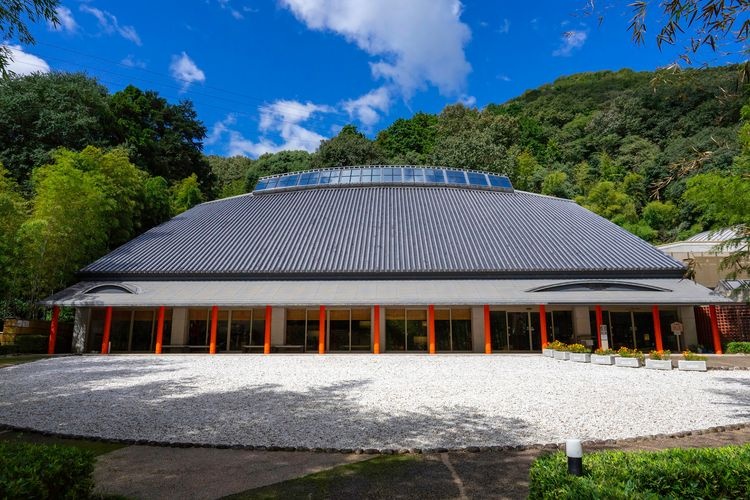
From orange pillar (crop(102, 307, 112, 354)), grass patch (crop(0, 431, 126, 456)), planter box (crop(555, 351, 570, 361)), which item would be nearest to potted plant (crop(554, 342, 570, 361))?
planter box (crop(555, 351, 570, 361))

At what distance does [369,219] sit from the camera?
84.8 feet

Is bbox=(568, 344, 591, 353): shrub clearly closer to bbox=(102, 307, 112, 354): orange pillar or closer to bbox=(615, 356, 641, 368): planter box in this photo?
bbox=(615, 356, 641, 368): planter box

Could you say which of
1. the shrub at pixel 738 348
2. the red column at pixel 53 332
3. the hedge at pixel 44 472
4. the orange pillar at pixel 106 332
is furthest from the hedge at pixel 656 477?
the red column at pixel 53 332

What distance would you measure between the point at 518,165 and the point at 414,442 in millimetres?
51138

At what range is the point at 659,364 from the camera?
46.4 ft

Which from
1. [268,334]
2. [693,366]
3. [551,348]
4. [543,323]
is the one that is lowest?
[693,366]

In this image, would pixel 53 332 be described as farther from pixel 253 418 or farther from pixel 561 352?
pixel 561 352

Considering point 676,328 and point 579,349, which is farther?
point 676,328

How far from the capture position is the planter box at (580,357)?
1584 centimetres

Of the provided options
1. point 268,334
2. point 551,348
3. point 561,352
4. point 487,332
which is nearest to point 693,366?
point 561,352

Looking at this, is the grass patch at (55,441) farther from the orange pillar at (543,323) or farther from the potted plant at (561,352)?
the orange pillar at (543,323)

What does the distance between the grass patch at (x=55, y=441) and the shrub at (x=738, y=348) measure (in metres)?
22.5

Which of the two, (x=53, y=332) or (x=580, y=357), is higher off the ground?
(x=53, y=332)

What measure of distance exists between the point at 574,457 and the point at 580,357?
1385 centimetres
